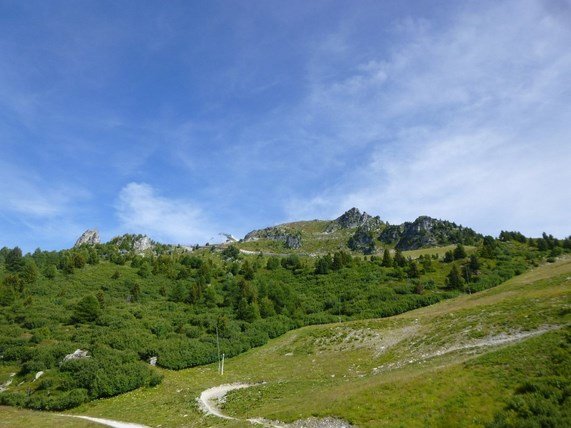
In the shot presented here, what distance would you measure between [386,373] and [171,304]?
75548 mm

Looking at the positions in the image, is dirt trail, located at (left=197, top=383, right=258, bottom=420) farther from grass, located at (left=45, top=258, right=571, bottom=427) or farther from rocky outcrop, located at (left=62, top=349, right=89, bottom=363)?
rocky outcrop, located at (left=62, top=349, right=89, bottom=363)

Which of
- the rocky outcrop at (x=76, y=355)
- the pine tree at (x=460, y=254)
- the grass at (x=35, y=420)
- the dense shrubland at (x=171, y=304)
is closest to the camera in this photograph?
the grass at (x=35, y=420)

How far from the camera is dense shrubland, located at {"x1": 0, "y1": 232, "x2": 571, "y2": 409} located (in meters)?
62.0

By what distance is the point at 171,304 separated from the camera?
102188mm

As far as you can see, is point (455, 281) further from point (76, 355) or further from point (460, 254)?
point (76, 355)

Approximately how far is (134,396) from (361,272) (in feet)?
270

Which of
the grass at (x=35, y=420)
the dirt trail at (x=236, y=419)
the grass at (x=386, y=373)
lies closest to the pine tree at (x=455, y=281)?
the grass at (x=386, y=373)

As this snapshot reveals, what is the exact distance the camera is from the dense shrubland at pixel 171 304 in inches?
→ 2442

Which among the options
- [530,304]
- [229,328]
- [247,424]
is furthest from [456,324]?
[229,328]

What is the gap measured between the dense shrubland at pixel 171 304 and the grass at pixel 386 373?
6.07 meters

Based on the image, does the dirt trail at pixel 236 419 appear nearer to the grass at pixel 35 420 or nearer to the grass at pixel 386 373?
the grass at pixel 386 373

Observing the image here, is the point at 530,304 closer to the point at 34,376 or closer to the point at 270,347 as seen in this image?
the point at 270,347

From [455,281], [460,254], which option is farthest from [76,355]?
[460,254]

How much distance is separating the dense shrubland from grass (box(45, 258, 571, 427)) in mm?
6074
